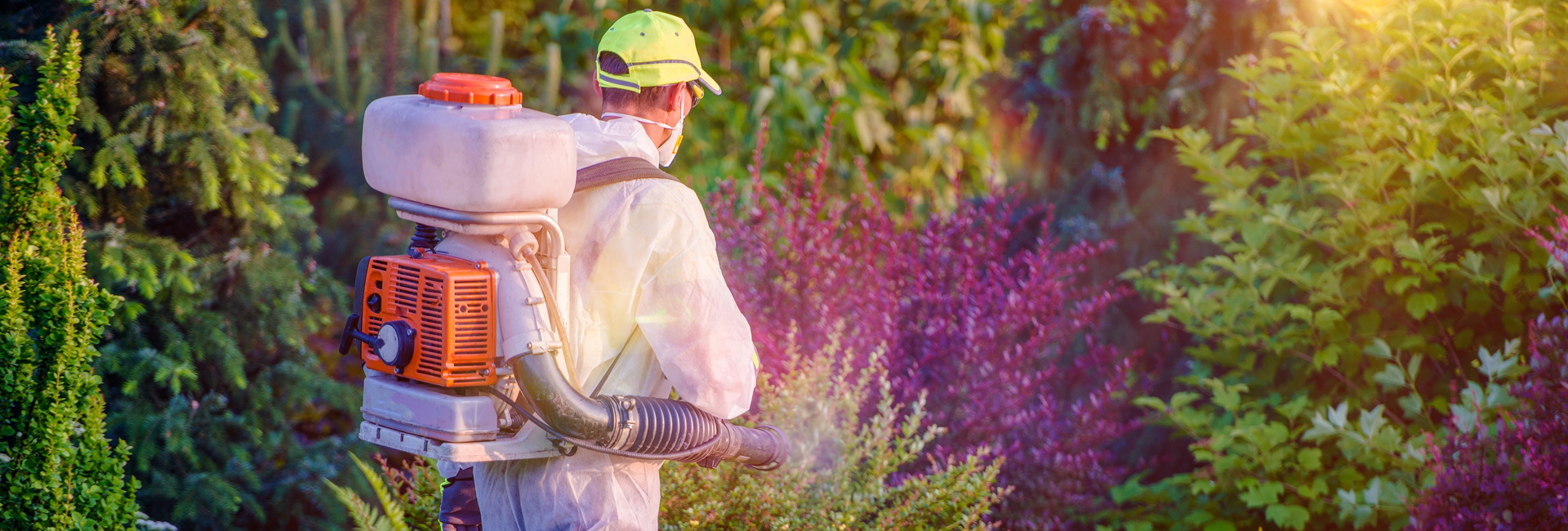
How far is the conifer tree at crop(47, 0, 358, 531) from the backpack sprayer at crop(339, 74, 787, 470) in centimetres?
169

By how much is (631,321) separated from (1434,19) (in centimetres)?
282

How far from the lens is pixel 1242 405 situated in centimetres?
345

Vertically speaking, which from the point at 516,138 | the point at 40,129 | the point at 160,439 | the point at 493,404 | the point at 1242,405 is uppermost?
the point at 516,138

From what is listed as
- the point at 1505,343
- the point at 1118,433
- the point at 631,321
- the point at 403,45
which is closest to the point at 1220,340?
the point at 1118,433

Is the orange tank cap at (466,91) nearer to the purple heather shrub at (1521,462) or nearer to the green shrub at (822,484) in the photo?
the green shrub at (822,484)

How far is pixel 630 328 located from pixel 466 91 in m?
0.50

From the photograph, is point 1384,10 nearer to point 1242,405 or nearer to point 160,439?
point 1242,405

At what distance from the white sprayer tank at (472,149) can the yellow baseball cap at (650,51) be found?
0.26m

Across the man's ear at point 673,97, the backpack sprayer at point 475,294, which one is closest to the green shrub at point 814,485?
the backpack sprayer at point 475,294

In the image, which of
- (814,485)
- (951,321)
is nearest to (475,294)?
(814,485)

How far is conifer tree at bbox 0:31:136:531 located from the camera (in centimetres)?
239

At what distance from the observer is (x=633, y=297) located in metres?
1.95

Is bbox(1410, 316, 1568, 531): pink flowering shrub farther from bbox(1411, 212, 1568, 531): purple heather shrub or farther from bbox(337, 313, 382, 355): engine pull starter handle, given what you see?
bbox(337, 313, 382, 355): engine pull starter handle

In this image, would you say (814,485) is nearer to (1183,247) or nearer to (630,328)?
(630,328)
